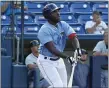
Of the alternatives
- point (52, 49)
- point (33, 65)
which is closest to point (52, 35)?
point (52, 49)

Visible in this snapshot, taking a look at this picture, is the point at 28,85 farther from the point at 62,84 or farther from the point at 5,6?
the point at 5,6

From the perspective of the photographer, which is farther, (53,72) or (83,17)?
(83,17)

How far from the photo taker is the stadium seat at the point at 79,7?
399 inches

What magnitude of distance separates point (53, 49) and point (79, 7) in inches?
205

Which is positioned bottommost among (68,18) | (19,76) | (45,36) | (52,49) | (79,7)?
(19,76)

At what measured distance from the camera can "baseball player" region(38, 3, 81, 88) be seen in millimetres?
5180

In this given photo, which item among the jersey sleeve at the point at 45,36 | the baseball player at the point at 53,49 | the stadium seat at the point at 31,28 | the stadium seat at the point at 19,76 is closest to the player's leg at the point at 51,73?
the baseball player at the point at 53,49

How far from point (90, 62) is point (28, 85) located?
111 cm

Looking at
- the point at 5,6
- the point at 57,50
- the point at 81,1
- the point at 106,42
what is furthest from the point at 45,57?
the point at 81,1

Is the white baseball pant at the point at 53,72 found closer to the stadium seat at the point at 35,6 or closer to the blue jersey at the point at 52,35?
the blue jersey at the point at 52,35

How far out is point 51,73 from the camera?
17.0 feet

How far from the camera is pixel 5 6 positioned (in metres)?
8.25

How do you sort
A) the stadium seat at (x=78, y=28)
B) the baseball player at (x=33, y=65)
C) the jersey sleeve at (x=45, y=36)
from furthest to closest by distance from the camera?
the stadium seat at (x=78, y=28) < the baseball player at (x=33, y=65) < the jersey sleeve at (x=45, y=36)

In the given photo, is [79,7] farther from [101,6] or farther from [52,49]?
[52,49]
